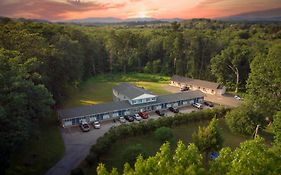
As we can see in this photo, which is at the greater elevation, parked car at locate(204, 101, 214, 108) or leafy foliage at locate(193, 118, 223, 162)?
leafy foliage at locate(193, 118, 223, 162)

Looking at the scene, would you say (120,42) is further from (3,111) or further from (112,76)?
(3,111)

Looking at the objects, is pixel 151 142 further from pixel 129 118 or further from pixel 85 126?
pixel 85 126

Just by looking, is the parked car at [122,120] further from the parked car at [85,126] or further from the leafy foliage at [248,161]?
the leafy foliage at [248,161]

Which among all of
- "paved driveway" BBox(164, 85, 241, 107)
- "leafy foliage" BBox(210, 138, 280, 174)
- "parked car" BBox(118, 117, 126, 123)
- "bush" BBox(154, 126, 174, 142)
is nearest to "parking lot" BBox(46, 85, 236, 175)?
"parked car" BBox(118, 117, 126, 123)

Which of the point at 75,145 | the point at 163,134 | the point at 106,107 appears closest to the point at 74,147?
the point at 75,145

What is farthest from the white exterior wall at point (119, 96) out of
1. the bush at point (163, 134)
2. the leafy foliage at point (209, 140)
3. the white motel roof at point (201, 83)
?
the leafy foliage at point (209, 140)

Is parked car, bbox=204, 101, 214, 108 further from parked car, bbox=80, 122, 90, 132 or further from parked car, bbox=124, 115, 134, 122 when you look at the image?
parked car, bbox=80, 122, 90, 132
